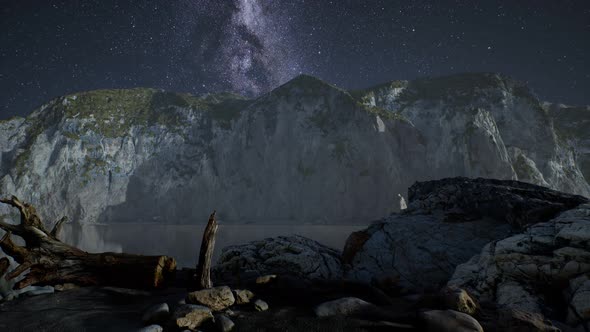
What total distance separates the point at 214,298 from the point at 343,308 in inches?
99.6

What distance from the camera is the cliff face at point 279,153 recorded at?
90875 mm

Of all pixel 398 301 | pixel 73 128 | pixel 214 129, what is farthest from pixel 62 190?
pixel 398 301

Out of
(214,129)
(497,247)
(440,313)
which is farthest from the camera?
(214,129)

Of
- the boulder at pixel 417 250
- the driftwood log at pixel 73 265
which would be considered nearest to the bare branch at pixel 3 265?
the driftwood log at pixel 73 265

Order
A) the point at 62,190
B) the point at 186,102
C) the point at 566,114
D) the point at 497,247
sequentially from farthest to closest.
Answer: the point at 566,114 → the point at 186,102 → the point at 62,190 → the point at 497,247

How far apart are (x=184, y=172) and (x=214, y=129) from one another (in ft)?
59.1

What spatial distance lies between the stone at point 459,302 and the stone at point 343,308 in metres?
1.39

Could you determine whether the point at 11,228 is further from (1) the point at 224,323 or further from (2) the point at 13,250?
(1) the point at 224,323

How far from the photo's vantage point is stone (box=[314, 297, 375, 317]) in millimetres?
5734

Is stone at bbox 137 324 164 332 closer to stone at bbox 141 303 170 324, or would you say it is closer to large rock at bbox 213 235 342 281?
stone at bbox 141 303 170 324

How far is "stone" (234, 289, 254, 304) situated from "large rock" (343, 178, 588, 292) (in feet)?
16.1

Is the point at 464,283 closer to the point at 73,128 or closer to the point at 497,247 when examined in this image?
the point at 497,247

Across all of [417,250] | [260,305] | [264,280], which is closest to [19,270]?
[264,280]

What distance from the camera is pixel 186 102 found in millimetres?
115250
